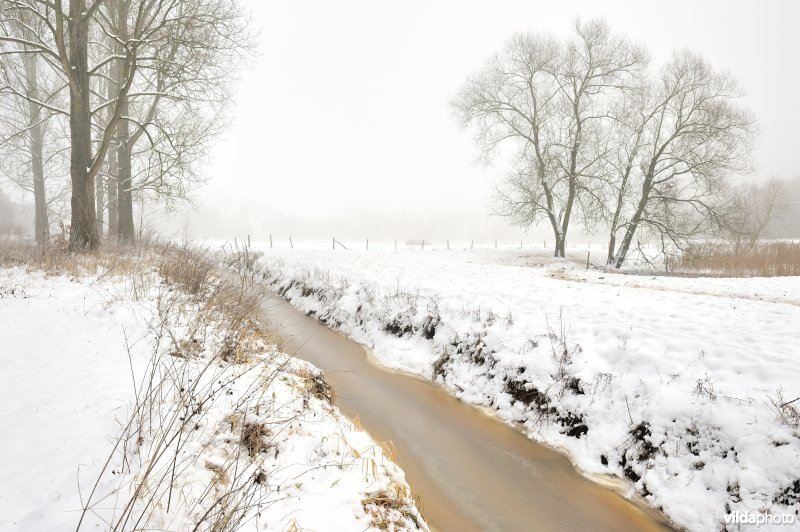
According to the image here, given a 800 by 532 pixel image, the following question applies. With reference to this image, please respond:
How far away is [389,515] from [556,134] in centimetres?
2520

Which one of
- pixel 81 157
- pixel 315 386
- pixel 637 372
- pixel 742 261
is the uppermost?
pixel 81 157

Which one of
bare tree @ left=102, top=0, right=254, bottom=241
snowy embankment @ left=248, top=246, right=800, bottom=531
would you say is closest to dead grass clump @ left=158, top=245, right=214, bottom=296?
snowy embankment @ left=248, top=246, right=800, bottom=531

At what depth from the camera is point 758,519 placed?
3.43 m

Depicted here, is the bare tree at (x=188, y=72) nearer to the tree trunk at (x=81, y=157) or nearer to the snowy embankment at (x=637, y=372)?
the tree trunk at (x=81, y=157)

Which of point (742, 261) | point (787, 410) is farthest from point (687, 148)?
point (787, 410)

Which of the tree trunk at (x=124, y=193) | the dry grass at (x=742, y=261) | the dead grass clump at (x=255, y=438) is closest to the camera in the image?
the dead grass clump at (x=255, y=438)

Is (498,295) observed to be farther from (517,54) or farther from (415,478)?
(517,54)

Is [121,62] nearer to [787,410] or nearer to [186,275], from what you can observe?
[186,275]

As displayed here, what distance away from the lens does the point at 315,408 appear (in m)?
4.43

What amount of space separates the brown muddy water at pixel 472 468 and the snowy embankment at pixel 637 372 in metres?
0.33

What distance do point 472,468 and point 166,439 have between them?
3.49 m

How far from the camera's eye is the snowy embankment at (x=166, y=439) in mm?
2285

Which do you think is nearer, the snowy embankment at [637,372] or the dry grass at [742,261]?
the snowy embankment at [637,372]

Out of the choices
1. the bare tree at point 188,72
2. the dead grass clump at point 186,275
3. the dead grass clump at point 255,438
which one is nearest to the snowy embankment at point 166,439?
the dead grass clump at point 255,438
